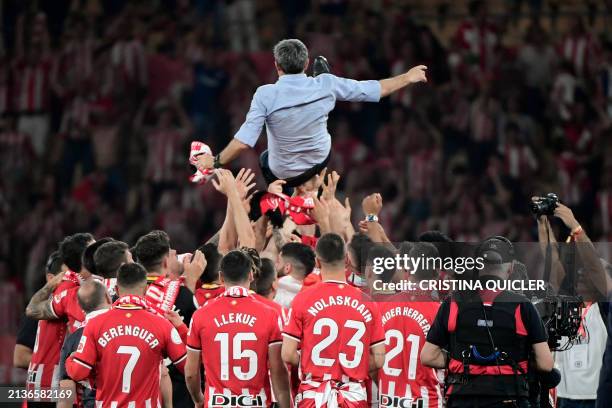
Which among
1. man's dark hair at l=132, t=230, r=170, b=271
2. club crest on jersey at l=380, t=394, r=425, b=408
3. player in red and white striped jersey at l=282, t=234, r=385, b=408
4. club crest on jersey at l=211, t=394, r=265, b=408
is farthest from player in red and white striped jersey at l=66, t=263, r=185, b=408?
club crest on jersey at l=380, t=394, r=425, b=408

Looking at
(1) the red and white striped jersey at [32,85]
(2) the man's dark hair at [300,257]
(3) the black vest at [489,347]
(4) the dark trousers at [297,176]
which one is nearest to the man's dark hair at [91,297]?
(2) the man's dark hair at [300,257]

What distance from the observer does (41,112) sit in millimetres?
15609

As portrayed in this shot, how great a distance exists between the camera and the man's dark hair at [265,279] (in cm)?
762

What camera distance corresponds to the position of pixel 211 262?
7.86 meters

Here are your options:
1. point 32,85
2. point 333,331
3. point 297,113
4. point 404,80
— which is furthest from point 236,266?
point 32,85

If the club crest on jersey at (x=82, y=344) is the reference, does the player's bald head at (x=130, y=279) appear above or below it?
above

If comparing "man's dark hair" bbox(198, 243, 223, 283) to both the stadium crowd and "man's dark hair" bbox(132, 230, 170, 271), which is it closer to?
"man's dark hair" bbox(132, 230, 170, 271)

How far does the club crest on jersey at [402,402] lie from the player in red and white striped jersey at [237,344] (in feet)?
2.39

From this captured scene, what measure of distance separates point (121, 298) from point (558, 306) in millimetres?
2521

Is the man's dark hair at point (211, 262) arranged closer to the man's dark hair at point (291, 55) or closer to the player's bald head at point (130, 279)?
the player's bald head at point (130, 279)

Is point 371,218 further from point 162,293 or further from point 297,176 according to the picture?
point 162,293

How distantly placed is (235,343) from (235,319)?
0.13 metres

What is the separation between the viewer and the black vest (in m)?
6.67

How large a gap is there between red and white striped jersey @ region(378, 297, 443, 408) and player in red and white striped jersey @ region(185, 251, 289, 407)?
735 mm
